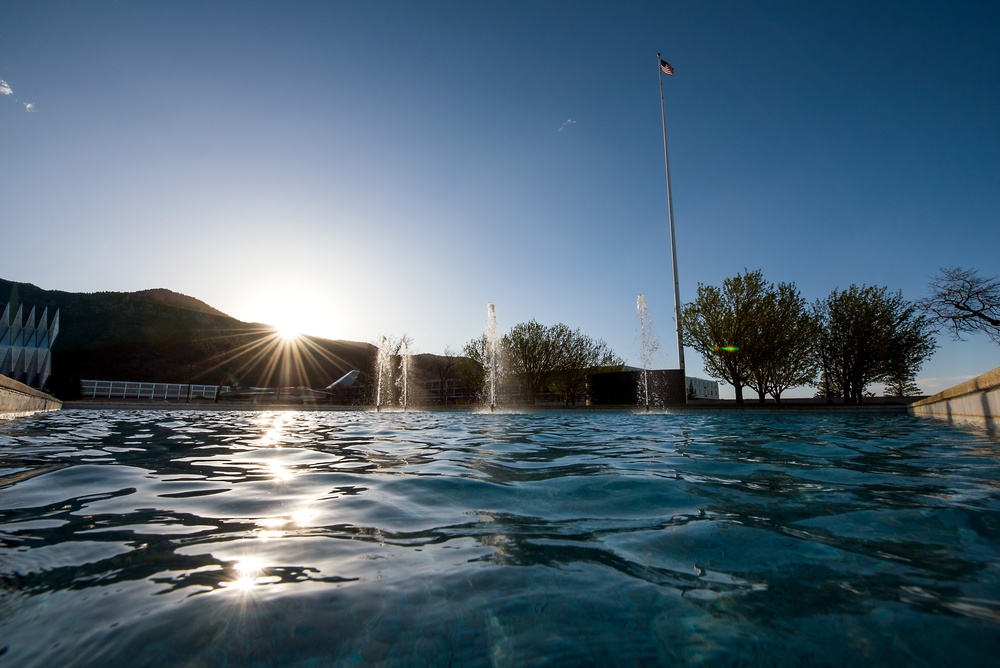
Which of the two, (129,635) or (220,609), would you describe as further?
(220,609)

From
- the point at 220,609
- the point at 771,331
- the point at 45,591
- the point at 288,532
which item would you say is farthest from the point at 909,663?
the point at 771,331

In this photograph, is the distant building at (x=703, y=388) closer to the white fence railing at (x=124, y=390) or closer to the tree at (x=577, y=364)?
the tree at (x=577, y=364)

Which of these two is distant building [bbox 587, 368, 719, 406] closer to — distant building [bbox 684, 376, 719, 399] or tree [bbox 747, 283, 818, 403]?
tree [bbox 747, 283, 818, 403]

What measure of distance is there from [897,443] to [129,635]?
999 centimetres

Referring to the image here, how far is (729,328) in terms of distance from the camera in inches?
1130

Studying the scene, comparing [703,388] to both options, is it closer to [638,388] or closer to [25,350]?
[638,388]

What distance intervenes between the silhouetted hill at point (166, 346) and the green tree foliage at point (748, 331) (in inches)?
2567

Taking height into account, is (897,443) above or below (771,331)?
below

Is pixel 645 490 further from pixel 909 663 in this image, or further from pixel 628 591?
pixel 909 663

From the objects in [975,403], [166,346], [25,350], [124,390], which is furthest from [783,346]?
[166,346]

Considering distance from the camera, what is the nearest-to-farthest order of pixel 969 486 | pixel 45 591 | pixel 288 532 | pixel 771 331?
pixel 45 591
pixel 288 532
pixel 969 486
pixel 771 331

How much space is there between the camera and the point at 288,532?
269cm

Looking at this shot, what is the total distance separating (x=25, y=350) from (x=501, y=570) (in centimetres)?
9592

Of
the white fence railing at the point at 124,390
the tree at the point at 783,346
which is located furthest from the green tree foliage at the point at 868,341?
the white fence railing at the point at 124,390
